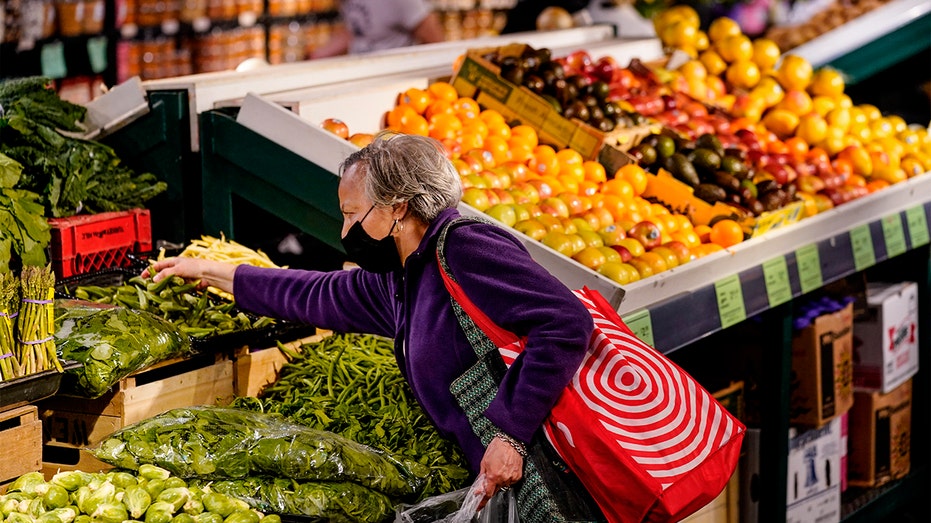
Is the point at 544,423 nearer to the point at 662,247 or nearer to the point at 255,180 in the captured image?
the point at 662,247

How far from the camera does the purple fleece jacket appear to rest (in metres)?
2.35

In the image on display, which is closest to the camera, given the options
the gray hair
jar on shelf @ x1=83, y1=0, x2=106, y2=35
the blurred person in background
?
the gray hair

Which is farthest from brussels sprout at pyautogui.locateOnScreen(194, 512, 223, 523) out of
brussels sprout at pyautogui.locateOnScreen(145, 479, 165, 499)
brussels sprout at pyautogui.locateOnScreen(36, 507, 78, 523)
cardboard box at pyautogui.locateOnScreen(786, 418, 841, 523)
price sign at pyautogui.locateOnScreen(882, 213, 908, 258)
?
price sign at pyautogui.locateOnScreen(882, 213, 908, 258)

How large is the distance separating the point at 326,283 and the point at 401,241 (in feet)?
1.49

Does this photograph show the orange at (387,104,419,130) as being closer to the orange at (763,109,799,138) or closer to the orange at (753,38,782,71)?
the orange at (763,109,799,138)

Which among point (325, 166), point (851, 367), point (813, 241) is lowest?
point (851, 367)

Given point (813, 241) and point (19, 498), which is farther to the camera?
point (813, 241)

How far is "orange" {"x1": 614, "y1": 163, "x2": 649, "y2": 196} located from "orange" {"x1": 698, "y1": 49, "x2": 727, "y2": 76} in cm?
176

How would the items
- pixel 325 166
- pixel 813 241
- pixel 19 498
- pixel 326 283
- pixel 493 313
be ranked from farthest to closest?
pixel 813 241
pixel 325 166
pixel 326 283
pixel 493 313
pixel 19 498

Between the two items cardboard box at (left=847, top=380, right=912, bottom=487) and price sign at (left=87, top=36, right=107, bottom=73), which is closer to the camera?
cardboard box at (left=847, top=380, right=912, bottom=487)

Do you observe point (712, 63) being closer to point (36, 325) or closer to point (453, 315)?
point (453, 315)

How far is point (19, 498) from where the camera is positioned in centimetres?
225

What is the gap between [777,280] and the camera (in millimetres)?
3672

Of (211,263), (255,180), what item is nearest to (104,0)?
(255,180)
